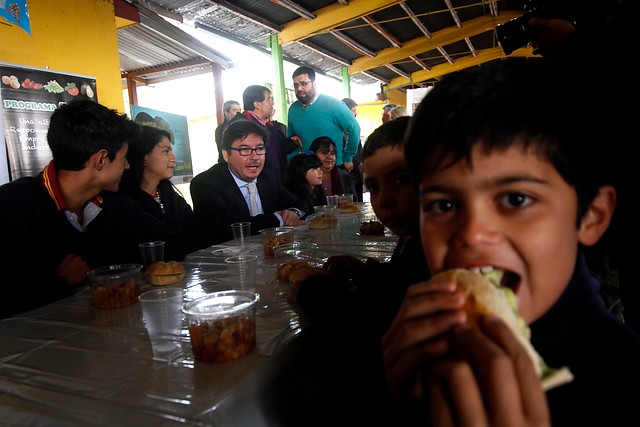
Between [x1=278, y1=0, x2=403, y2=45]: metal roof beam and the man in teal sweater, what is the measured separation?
321 cm

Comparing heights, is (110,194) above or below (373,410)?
above

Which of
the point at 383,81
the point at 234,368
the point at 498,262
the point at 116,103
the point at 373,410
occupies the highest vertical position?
the point at 383,81

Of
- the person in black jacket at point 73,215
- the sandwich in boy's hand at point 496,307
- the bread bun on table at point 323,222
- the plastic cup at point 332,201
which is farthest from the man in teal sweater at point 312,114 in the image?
the sandwich in boy's hand at point 496,307

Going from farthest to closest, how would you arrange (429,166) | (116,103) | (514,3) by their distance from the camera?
(514,3) < (116,103) < (429,166)

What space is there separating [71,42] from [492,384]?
5390 millimetres

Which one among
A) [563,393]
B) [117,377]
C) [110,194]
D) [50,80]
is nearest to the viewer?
[563,393]

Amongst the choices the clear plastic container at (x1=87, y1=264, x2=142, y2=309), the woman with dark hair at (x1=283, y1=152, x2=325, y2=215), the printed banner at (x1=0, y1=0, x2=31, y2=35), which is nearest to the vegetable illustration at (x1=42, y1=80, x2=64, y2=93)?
the printed banner at (x1=0, y1=0, x2=31, y2=35)

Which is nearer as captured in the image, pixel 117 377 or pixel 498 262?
pixel 498 262

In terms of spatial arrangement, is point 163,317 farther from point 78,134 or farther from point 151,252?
point 78,134

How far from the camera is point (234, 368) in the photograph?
1.02 m

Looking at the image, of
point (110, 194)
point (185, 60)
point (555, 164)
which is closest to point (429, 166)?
point (555, 164)

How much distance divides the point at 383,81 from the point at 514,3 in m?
6.52

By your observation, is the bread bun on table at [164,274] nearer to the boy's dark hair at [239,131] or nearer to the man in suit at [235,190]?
the man in suit at [235,190]

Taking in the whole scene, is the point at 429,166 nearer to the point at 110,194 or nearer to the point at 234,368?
the point at 234,368
